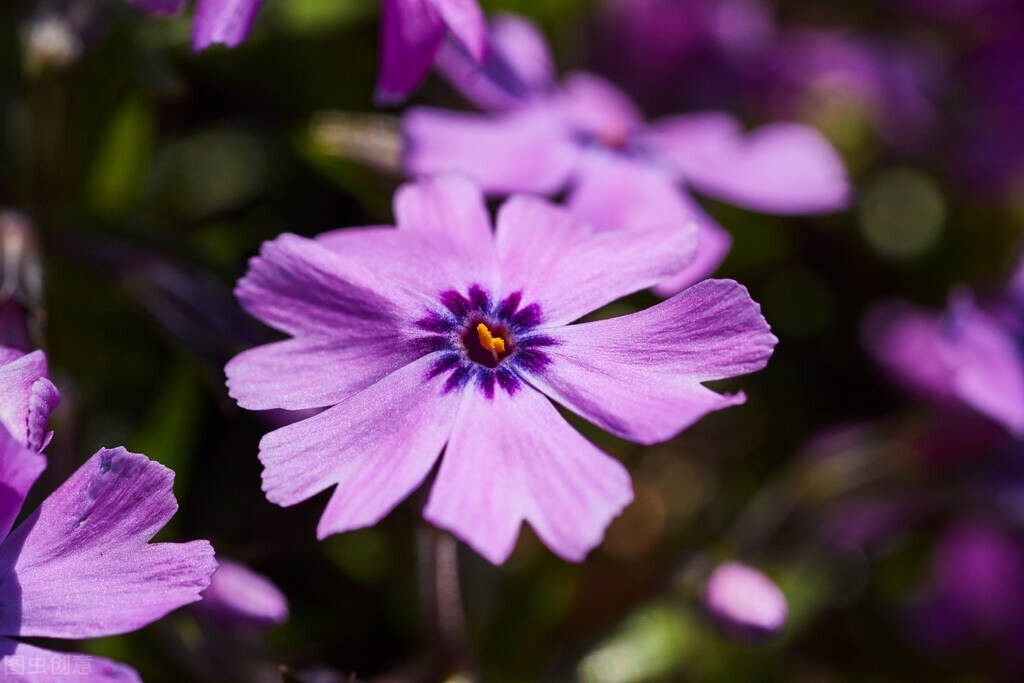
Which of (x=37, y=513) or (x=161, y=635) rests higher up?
(x=37, y=513)

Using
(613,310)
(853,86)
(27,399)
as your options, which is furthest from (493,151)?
(853,86)

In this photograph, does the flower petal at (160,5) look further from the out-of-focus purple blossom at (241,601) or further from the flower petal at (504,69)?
the out-of-focus purple blossom at (241,601)

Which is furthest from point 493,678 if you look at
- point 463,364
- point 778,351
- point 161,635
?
point 778,351

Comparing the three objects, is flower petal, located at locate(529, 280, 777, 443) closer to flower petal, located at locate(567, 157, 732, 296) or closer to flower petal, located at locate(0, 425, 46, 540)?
flower petal, located at locate(567, 157, 732, 296)

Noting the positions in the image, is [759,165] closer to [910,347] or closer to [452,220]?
[910,347]

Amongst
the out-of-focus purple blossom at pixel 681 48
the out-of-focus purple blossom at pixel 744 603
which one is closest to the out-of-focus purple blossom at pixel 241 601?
the out-of-focus purple blossom at pixel 744 603

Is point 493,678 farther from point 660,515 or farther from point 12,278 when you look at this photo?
point 12,278
